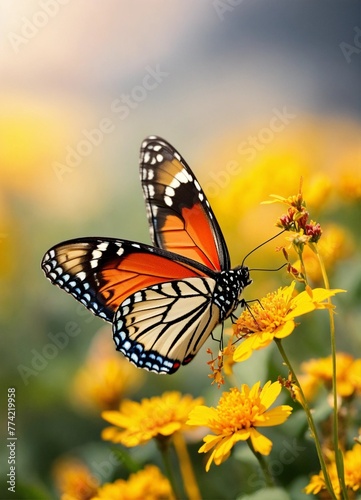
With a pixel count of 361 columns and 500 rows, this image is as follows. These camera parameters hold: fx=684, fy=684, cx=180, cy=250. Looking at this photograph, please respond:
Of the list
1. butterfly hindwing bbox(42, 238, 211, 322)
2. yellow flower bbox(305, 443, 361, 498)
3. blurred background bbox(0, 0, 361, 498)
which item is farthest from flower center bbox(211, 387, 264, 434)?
blurred background bbox(0, 0, 361, 498)

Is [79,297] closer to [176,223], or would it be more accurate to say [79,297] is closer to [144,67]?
[176,223]

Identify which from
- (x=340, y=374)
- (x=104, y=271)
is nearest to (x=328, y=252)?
(x=340, y=374)

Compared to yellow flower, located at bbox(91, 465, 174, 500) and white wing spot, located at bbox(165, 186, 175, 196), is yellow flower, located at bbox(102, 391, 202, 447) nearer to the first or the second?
yellow flower, located at bbox(91, 465, 174, 500)

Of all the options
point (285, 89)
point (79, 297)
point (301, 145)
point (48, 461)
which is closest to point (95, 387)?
point (79, 297)

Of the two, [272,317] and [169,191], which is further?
[169,191]

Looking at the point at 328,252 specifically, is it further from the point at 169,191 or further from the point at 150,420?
the point at 150,420

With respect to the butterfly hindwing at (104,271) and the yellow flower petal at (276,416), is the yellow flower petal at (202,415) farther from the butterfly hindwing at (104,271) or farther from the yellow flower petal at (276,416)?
the butterfly hindwing at (104,271)
